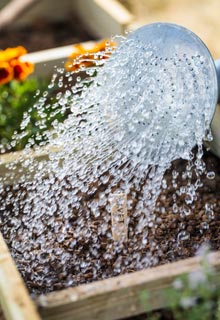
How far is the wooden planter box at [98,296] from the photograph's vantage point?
2338 mm

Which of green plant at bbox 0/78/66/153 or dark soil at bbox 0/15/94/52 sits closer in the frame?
green plant at bbox 0/78/66/153

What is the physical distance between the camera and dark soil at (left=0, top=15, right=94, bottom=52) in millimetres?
5500

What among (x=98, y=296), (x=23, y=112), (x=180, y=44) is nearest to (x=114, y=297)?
(x=98, y=296)

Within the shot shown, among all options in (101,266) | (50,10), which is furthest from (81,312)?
(50,10)

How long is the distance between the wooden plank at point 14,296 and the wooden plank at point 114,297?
50 millimetres

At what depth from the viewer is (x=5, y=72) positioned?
3830 millimetres

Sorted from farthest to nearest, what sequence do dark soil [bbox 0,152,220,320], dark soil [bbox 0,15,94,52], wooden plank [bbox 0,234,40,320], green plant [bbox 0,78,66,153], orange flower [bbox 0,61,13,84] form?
dark soil [bbox 0,15,94,52] < orange flower [bbox 0,61,13,84] < green plant [bbox 0,78,66,153] < dark soil [bbox 0,152,220,320] < wooden plank [bbox 0,234,40,320]

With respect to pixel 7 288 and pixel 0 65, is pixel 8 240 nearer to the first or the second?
pixel 7 288

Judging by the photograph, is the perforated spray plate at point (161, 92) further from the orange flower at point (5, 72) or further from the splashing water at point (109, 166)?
the orange flower at point (5, 72)

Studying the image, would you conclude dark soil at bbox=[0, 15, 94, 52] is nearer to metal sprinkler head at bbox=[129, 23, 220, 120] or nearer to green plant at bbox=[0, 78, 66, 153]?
green plant at bbox=[0, 78, 66, 153]

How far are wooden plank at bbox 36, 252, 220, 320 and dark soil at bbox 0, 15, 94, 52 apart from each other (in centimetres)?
315

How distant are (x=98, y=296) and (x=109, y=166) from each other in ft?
3.04

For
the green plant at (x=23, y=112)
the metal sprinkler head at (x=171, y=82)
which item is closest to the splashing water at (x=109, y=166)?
the metal sprinkler head at (x=171, y=82)

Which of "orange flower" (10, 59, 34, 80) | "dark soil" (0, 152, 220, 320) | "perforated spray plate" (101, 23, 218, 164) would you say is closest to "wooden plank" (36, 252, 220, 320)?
"dark soil" (0, 152, 220, 320)
